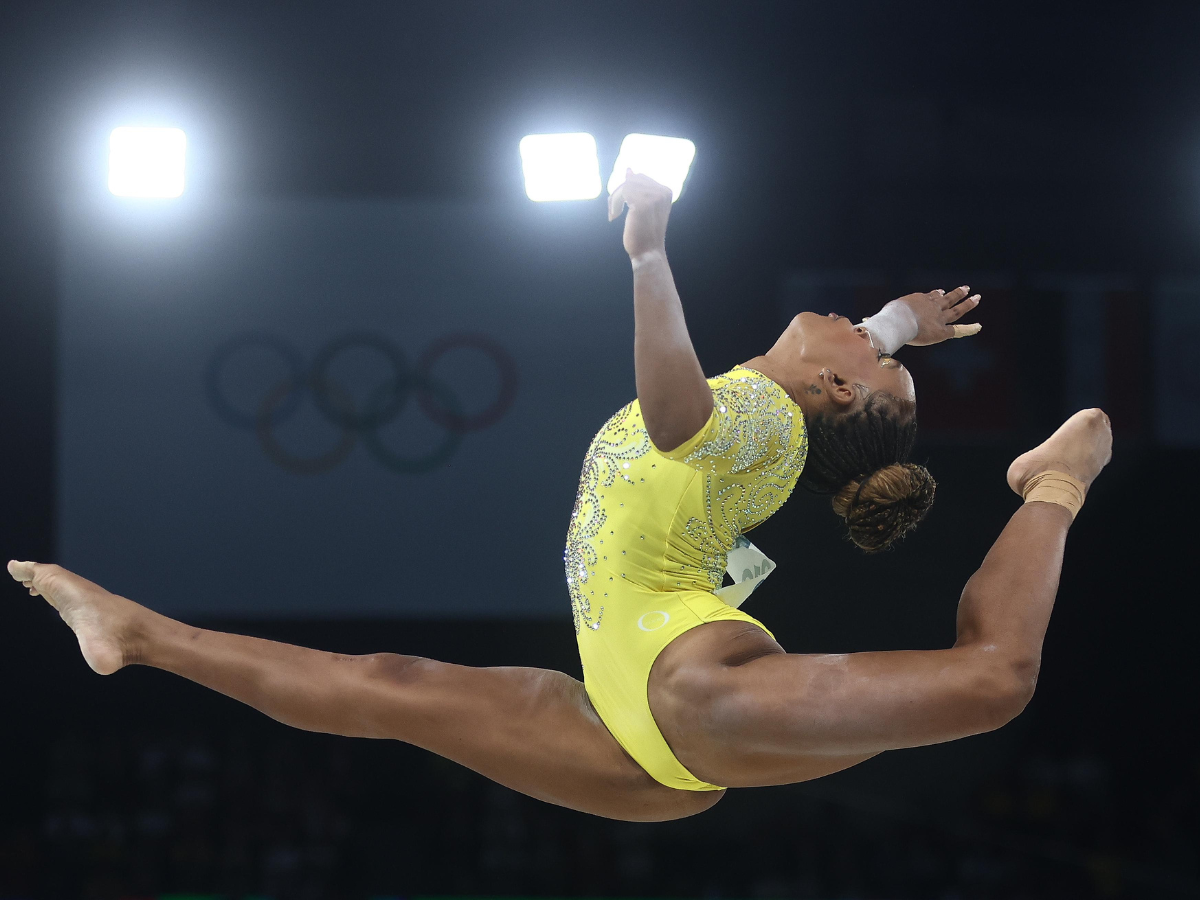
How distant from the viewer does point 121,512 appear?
499cm

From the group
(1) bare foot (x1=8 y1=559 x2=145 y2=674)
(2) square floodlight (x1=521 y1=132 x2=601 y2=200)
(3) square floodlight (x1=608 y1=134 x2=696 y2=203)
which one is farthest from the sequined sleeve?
(2) square floodlight (x1=521 y1=132 x2=601 y2=200)

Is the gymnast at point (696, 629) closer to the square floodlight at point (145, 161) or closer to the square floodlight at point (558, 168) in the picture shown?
the square floodlight at point (558, 168)

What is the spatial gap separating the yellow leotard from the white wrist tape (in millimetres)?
306

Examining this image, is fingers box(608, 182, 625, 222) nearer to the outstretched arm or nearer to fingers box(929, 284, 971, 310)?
the outstretched arm

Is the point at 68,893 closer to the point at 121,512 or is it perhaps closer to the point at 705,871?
the point at 121,512

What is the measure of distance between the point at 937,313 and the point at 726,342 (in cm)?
275

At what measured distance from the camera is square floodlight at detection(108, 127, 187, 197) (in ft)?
12.8

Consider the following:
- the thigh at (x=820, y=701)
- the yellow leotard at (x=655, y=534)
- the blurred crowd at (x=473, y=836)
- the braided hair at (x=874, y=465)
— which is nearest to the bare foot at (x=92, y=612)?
the yellow leotard at (x=655, y=534)

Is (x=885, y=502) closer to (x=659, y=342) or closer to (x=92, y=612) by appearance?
(x=659, y=342)

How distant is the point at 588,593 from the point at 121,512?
143 inches

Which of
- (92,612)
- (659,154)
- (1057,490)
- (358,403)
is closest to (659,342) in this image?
(1057,490)

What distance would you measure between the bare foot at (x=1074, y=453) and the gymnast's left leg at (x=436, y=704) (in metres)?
0.83

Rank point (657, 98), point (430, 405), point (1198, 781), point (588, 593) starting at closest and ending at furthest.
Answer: point (588, 593) < point (657, 98) < point (430, 405) < point (1198, 781)

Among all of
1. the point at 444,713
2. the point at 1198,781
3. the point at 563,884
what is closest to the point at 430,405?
the point at 563,884
